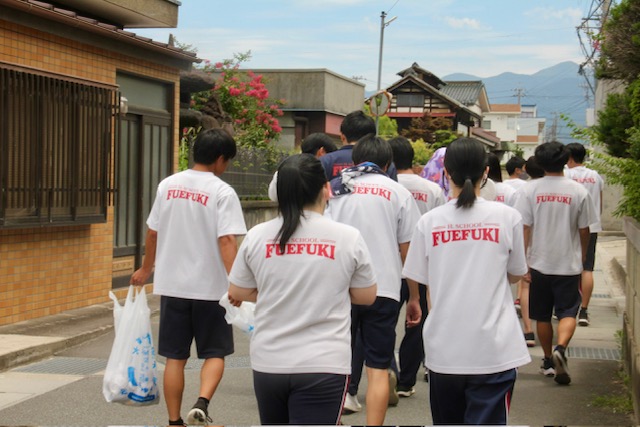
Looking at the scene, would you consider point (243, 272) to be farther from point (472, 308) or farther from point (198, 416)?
point (198, 416)

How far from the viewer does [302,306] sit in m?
4.07

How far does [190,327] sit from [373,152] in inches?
68.0

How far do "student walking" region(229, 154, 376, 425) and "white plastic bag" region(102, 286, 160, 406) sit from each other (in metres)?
2.11

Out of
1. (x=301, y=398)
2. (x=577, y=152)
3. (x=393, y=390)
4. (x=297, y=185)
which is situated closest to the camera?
(x=301, y=398)

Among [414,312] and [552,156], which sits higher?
[552,156]

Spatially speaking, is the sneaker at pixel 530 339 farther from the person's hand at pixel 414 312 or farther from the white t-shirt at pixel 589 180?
the person's hand at pixel 414 312

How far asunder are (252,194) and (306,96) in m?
13.3

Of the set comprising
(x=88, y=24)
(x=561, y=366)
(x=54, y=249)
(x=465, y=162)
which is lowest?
(x=561, y=366)

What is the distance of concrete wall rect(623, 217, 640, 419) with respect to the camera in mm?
6668

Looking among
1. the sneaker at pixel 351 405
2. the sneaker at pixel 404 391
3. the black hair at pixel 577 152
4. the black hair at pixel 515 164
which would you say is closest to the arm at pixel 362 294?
the sneaker at pixel 351 405

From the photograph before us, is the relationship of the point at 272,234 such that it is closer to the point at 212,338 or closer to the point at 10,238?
the point at 212,338

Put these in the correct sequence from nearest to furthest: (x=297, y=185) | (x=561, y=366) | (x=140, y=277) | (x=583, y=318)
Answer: (x=297, y=185) < (x=140, y=277) < (x=561, y=366) < (x=583, y=318)

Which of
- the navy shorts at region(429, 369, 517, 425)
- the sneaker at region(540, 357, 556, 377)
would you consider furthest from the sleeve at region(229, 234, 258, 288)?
the sneaker at region(540, 357, 556, 377)

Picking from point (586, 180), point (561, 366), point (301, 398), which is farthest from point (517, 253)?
point (586, 180)
